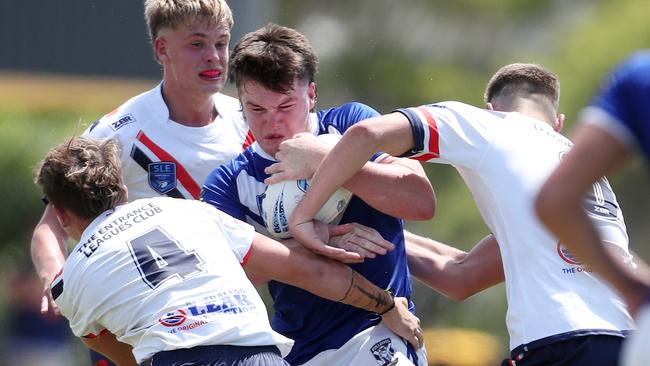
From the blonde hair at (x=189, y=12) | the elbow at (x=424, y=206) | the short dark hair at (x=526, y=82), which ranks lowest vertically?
the elbow at (x=424, y=206)

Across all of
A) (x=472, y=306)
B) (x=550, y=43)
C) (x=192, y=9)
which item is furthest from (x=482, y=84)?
(x=192, y=9)

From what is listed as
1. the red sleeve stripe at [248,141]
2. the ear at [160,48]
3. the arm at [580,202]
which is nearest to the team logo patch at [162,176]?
the red sleeve stripe at [248,141]

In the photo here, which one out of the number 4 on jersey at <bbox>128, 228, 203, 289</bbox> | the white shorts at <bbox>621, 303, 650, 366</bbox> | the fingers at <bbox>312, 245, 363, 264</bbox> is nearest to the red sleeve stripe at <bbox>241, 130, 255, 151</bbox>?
the fingers at <bbox>312, 245, 363, 264</bbox>

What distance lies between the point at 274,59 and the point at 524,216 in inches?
49.0

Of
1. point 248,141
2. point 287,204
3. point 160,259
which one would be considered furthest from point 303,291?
point 248,141

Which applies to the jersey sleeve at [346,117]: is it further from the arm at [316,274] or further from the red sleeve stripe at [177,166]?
the red sleeve stripe at [177,166]

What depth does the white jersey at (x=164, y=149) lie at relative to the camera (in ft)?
19.6

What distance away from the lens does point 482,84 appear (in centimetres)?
1734

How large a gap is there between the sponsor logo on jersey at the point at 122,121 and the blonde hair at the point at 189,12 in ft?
1.64

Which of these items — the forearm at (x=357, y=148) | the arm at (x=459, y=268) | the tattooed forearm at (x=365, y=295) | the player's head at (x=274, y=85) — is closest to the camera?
the forearm at (x=357, y=148)

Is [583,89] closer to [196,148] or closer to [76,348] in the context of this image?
[76,348]

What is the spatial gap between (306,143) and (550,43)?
13.5 m

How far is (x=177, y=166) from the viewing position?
19.7ft

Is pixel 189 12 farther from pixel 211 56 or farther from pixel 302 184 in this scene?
pixel 302 184
